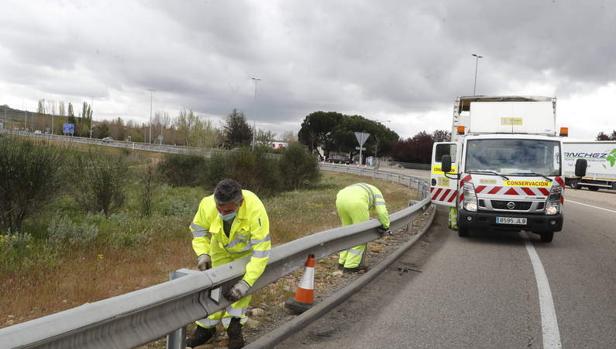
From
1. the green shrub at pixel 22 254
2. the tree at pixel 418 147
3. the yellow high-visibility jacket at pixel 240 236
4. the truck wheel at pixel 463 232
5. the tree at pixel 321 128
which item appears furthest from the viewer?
the tree at pixel 321 128

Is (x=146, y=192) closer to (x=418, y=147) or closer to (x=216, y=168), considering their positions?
(x=216, y=168)

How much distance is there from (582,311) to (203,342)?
4.18m

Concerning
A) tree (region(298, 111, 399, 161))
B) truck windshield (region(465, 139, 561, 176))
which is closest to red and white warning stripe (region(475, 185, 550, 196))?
truck windshield (region(465, 139, 561, 176))

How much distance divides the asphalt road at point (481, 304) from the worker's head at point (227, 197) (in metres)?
1.30

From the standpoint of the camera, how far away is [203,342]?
13.4ft

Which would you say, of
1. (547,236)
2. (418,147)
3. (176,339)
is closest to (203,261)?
(176,339)

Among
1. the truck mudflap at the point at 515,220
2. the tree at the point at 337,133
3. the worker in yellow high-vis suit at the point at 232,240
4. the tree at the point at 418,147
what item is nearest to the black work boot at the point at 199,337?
the worker in yellow high-vis suit at the point at 232,240

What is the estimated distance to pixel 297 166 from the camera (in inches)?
1198

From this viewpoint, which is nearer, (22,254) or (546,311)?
(546,311)

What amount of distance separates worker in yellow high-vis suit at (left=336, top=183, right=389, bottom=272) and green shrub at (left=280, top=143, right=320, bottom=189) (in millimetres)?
21984

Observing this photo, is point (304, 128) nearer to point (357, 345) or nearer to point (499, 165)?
point (499, 165)

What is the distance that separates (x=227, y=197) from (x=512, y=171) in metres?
7.87

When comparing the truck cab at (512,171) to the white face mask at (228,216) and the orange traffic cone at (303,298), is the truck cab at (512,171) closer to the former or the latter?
the orange traffic cone at (303,298)

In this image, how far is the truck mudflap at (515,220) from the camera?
963 centimetres
